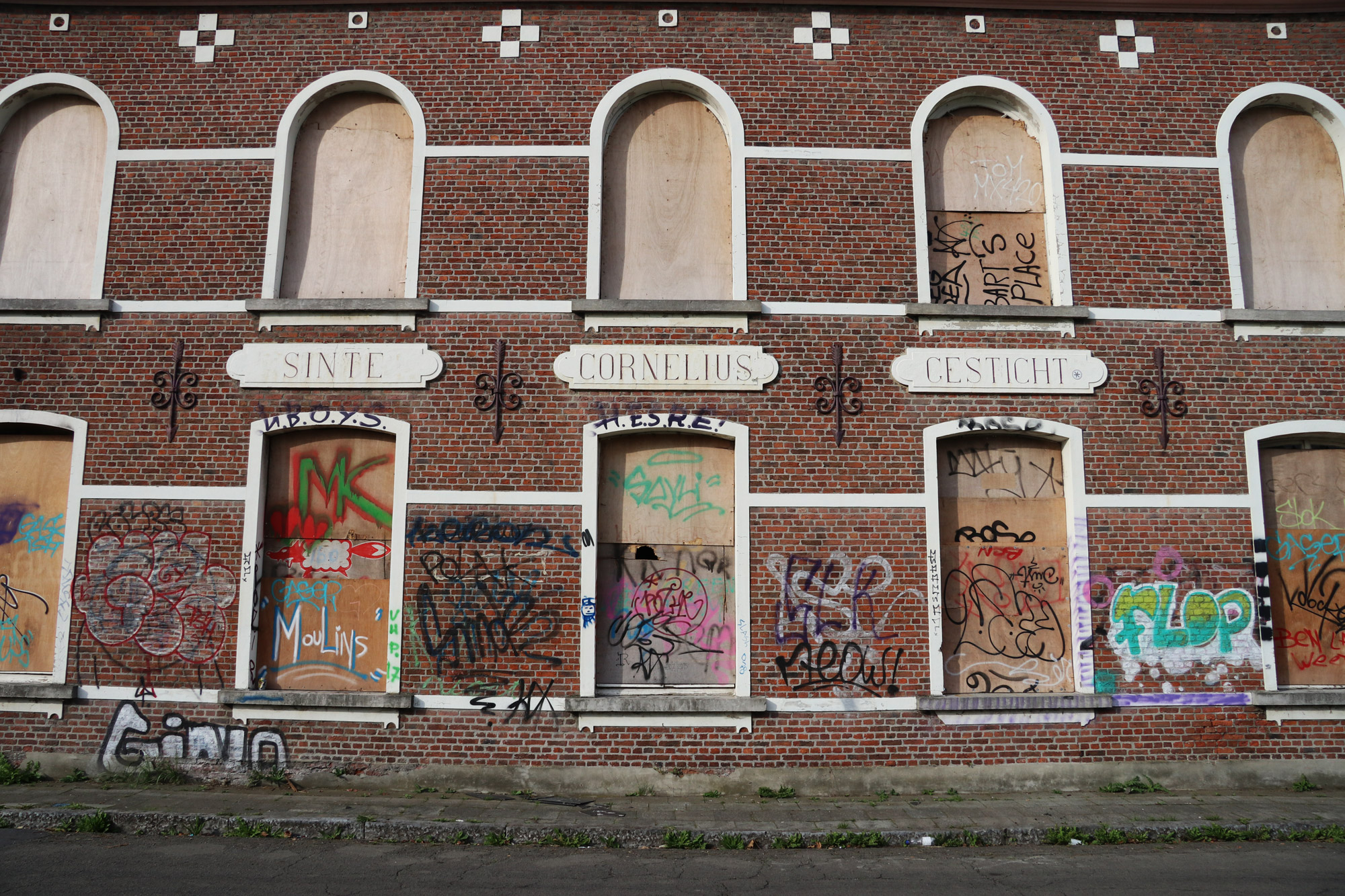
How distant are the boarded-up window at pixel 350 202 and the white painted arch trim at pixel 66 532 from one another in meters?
2.28

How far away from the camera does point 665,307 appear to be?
8.02m

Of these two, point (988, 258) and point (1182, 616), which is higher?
point (988, 258)

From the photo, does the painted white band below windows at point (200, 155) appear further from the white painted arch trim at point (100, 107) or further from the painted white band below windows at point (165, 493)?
the painted white band below windows at point (165, 493)

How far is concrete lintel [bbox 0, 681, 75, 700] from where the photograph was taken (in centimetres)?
765

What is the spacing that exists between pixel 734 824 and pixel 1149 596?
4.30m

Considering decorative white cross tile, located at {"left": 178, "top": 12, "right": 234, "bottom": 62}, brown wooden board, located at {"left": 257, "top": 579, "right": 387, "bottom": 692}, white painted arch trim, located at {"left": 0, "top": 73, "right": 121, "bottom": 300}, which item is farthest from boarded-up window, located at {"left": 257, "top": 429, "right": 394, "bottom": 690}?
decorative white cross tile, located at {"left": 178, "top": 12, "right": 234, "bottom": 62}

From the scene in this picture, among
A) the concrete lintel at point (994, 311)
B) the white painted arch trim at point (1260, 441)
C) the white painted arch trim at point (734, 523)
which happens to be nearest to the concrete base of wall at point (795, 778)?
the white painted arch trim at point (734, 523)

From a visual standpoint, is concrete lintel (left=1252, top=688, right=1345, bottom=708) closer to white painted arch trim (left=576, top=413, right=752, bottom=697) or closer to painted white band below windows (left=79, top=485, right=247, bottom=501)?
white painted arch trim (left=576, top=413, right=752, bottom=697)

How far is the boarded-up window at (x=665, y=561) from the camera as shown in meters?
7.86

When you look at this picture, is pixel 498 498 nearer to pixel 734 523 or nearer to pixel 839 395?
pixel 734 523

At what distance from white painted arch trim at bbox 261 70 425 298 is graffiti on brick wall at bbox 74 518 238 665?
97.4 inches

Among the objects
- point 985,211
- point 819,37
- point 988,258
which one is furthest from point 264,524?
point 985,211

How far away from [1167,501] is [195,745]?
29.3ft

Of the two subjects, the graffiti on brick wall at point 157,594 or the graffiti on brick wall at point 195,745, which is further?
the graffiti on brick wall at point 157,594
